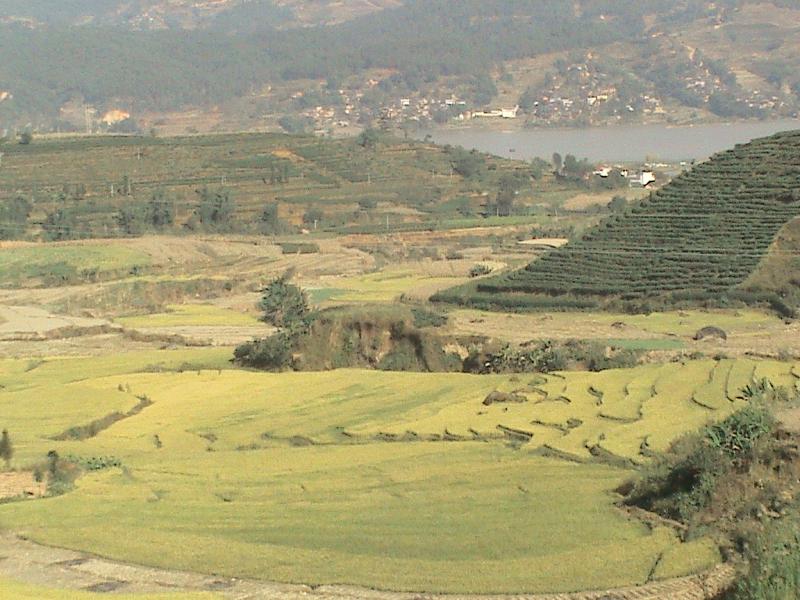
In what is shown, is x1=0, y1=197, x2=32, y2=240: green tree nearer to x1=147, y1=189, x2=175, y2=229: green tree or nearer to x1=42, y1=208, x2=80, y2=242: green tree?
x1=42, y1=208, x2=80, y2=242: green tree

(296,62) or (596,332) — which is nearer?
(596,332)

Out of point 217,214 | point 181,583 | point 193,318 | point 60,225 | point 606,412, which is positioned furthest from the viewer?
point 217,214

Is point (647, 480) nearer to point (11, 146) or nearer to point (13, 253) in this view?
point (13, 253)

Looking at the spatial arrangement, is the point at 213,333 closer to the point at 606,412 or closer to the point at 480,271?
the point at 480,271

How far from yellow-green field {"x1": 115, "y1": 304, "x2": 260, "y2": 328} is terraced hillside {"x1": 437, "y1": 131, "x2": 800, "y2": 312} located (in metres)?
5.59

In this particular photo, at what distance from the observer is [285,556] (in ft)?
39.5

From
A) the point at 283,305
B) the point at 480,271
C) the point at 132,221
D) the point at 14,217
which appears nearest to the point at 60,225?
the point at 14,217

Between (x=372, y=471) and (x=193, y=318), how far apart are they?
21330 millimetres

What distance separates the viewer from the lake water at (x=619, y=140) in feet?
319

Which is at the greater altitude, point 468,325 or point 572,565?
point 572,565

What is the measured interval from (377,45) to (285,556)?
169m

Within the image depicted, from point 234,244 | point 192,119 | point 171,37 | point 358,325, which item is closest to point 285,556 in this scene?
point 358,325

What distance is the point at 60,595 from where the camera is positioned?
10750 mm

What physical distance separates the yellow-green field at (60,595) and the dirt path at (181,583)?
35 cm
